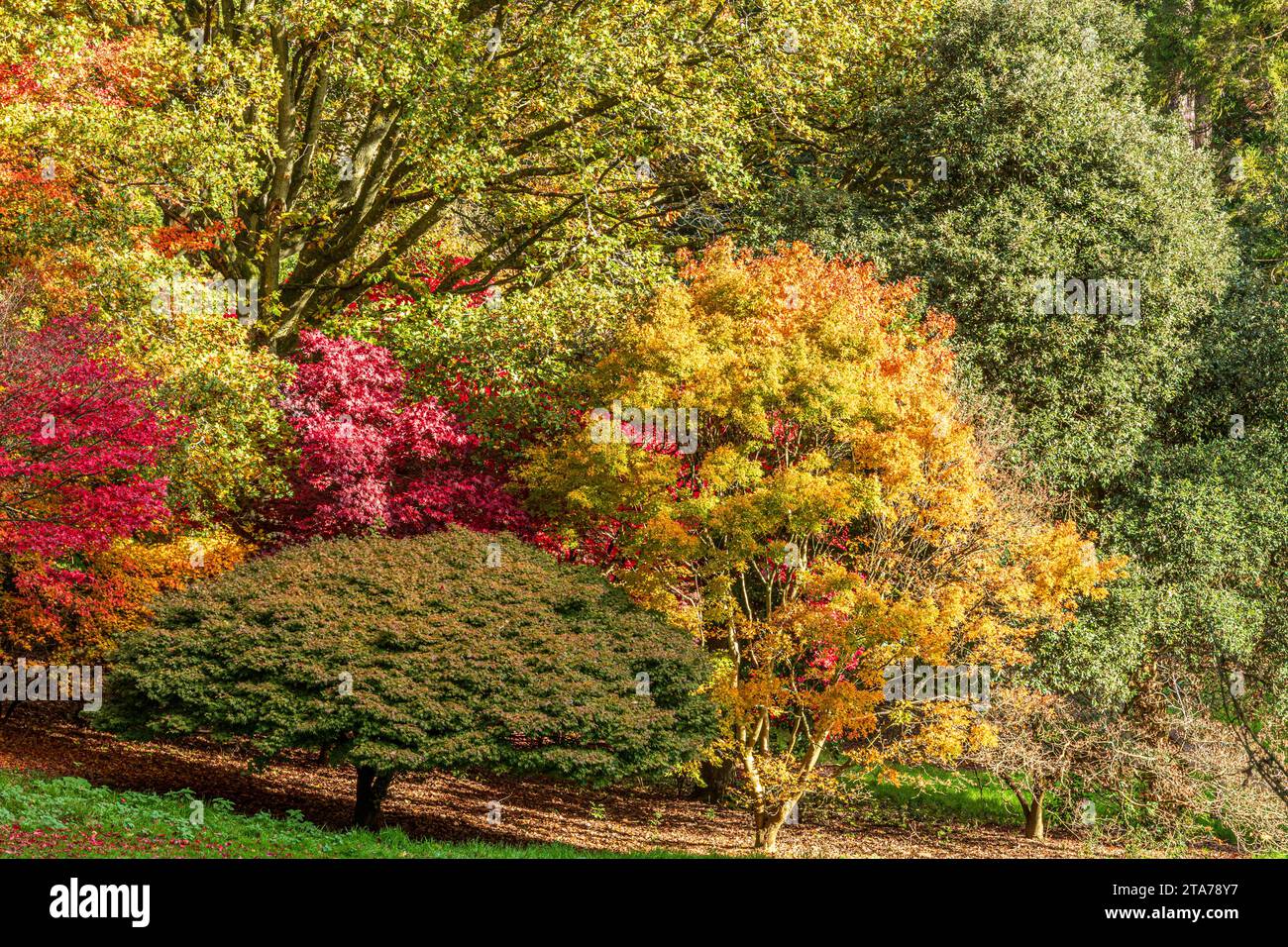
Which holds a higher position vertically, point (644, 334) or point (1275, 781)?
point (644, 334)

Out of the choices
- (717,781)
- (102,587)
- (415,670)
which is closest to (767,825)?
(717,781)

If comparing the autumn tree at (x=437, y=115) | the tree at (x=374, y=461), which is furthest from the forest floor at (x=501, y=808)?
the autumn tree at (x=437, y=115)

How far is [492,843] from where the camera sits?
→ 39.5 feet

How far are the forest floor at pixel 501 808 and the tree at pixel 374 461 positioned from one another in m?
2.96

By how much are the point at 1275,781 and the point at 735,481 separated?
360 inches

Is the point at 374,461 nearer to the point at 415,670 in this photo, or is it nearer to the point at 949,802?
the point at 415,670

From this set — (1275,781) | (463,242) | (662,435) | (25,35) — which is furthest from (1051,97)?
(25,35)

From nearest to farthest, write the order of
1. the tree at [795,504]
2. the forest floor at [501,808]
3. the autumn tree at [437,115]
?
the tree at [795,504] < the forest floor at [501,808] < the autumn tree at [437,115]

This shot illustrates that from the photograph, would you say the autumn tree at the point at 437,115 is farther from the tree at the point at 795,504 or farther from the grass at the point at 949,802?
the grass at the point at 949,802

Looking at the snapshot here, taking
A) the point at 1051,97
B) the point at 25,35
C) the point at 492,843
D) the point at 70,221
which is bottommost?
the point at 492,843

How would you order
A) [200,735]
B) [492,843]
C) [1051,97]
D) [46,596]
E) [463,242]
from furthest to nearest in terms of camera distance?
1. [463,242]
2. [1051,97]
3. [200,735]
4. [46,596]
5. [492,843]

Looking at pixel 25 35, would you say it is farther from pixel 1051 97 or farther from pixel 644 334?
pixel 1051 97

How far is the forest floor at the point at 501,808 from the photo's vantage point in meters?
12.7

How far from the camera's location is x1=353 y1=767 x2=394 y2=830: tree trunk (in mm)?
11812
